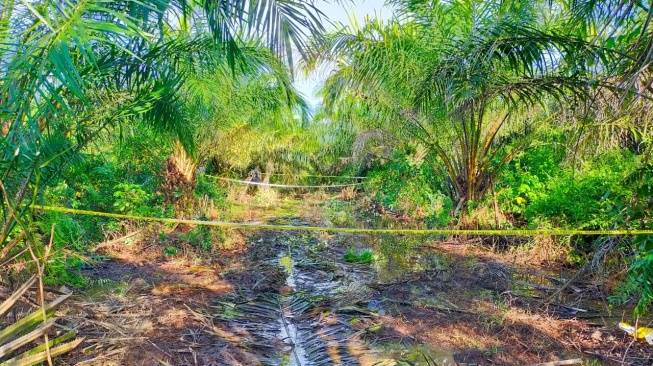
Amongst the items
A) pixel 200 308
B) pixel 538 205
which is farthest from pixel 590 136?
pixel 200 308

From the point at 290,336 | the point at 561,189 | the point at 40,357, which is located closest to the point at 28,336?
the point at 40,357

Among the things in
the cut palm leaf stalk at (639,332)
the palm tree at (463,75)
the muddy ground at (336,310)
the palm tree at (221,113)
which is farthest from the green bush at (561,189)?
the palm tree at (221,113)

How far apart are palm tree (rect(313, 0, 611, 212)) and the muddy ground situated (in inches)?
75.8

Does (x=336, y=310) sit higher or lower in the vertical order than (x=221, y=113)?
lower

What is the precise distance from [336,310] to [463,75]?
2736 millimetres

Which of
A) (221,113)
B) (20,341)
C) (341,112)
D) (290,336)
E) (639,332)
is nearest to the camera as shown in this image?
(20,341)

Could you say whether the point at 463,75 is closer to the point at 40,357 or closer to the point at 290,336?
the point at 290,336

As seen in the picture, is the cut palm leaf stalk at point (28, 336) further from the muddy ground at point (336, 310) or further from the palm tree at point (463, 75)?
the palm tree at point (463, 75)

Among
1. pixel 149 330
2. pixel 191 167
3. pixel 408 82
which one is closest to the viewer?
pixel 149 330

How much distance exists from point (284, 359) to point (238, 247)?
396 cm

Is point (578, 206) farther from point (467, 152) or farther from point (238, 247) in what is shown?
point (238, 247)

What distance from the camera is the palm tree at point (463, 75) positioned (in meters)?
4.06

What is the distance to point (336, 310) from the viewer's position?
14.2 feet

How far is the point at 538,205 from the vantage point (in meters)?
6.56
